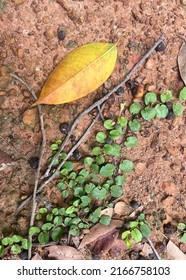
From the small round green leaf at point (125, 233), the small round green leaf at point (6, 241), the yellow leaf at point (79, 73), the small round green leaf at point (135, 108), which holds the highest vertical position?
the yellow leaf at point (79, 73)

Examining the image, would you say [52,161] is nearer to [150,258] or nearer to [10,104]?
[10,104]

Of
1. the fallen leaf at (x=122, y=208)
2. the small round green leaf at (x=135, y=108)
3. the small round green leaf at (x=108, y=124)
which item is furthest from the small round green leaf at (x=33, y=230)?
the small round green leaf at (x=135, y=108)

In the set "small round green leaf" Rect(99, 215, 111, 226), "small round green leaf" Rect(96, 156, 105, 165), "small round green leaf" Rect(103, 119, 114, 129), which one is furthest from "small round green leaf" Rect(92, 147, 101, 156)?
"small round green leaf" Rect(99, 215, 111, 226)

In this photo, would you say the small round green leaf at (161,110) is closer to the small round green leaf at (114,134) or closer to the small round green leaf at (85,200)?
the small round green leaf at (114,134)

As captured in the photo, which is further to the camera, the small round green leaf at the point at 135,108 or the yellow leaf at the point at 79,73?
the small round green leaf at the point at 135,108

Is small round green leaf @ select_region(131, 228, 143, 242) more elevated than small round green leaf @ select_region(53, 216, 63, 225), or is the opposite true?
small round green leaf @ select_region(53, 216, 63, 225)

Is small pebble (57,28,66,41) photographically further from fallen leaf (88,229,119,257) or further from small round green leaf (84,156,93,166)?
fallen leaf (88,229,119,257)

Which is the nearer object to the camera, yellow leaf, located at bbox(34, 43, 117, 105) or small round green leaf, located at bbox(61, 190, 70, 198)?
yellow leaf, located at bbox(34, 43, 117, 105)

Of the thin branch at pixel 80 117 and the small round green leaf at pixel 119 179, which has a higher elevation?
the thin branch at pixel 80 117
